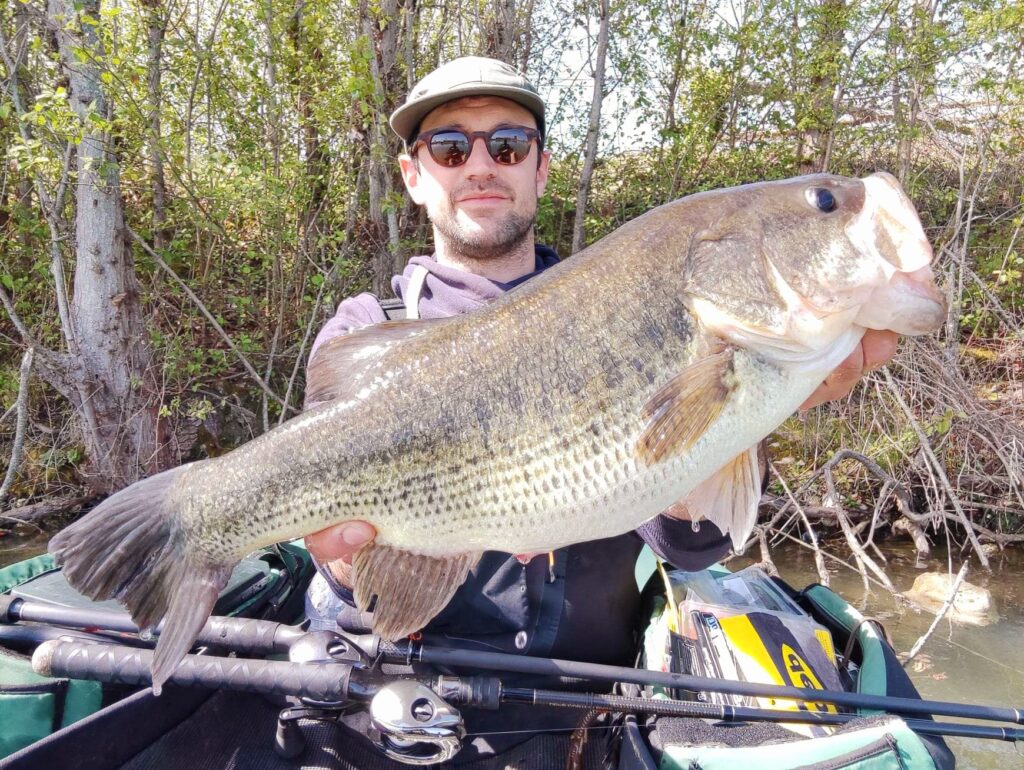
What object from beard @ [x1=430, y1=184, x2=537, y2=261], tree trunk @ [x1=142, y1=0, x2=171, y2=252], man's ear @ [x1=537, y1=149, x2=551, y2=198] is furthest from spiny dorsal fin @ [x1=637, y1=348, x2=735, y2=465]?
tree trunk @ [x1=142, y1=0, x2=171, y2=252]

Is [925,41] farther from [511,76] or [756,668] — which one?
[756,668]

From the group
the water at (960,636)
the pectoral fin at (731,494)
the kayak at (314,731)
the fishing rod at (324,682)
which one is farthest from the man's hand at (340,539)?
the water at (960,636)

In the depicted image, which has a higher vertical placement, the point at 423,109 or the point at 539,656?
the point at 423,109

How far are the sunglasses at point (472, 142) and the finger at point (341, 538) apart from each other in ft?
5.50

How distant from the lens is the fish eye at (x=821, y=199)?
1.81m

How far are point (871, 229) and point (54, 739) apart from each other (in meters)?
2.68

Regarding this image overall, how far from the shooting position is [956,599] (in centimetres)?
509

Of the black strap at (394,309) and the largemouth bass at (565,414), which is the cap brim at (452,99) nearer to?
the black strap at (394,309)

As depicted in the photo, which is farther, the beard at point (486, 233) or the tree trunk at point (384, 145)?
the tree trunk at point (384, 145)

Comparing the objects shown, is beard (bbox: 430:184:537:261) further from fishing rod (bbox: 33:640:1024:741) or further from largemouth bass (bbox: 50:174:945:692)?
fishing rod (bbox: 33:640:1024:741)

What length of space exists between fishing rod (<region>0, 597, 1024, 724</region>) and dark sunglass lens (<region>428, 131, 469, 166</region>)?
1.92 metres

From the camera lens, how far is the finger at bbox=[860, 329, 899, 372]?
190cm

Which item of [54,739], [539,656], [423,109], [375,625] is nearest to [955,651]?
[539,656]

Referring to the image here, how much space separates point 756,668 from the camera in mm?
2332
